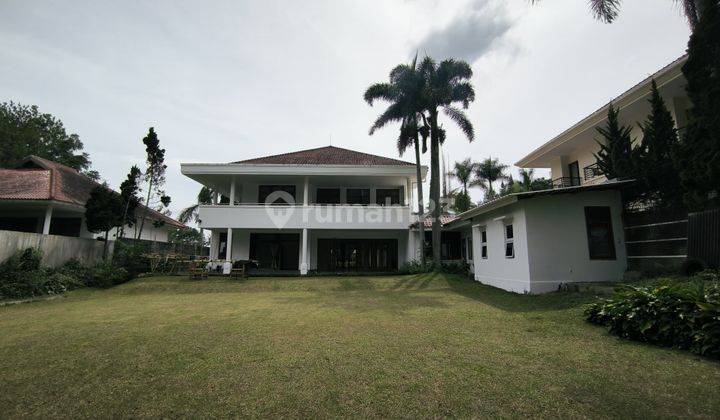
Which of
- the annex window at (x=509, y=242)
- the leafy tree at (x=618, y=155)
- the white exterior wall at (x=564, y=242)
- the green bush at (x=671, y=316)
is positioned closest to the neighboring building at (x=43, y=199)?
the annex window at (x=509, y=242)

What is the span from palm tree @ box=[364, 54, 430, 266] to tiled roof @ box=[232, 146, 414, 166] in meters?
2.19

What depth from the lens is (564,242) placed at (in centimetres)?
991

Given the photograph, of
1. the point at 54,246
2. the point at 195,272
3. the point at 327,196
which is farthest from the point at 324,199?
the point at 54,246

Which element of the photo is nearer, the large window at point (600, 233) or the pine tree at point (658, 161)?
the pine tree at point (658, 161)

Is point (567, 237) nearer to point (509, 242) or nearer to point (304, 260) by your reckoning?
point (509, 242)

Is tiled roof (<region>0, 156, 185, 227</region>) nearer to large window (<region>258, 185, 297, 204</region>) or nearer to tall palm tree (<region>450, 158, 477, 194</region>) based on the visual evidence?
large window (<region>258, 185, 297, 204</region>)

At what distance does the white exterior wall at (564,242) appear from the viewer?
9.77 metres

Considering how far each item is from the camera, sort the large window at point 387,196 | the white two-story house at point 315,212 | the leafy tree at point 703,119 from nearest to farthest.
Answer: the leafy tree at point 703,119
the white two-story house at point 315,212
the large window at point 387,196

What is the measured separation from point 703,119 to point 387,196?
550 inches

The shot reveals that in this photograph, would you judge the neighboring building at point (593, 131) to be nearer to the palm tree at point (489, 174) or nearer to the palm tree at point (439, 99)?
the palm tree at point (439, 99)

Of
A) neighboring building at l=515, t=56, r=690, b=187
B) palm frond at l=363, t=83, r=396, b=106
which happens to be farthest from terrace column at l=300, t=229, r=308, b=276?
neighboring building at l=515, t=56, r=690, b=187

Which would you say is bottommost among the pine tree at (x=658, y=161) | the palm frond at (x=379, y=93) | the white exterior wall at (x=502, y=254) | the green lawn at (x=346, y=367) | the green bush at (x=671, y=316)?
the green lawn at (x=346, y=367)

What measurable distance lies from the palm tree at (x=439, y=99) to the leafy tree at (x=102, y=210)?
49.5ft

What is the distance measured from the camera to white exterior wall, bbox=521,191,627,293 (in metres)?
9.77
